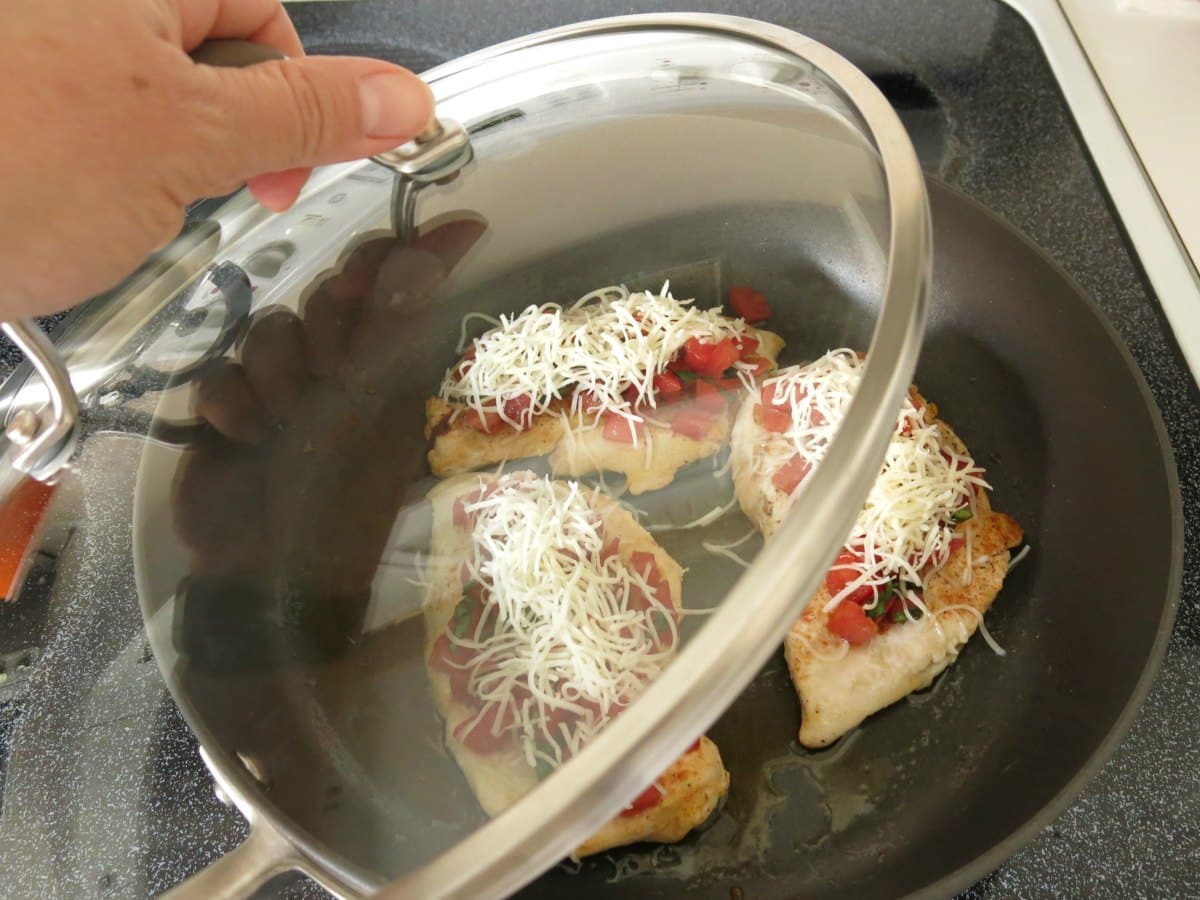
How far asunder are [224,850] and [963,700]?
2.57ft

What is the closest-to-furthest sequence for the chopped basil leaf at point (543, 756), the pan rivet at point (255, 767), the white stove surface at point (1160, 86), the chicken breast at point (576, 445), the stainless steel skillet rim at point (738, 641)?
1. the stainless steel skillet rim at point (738, 641)
2. the chopped basil leaf at point (543, 756)
3. the pan rivet at point (255, 767)
4. the chicken breast at point (576, 445)
5. the white stove surface at point (1160, 86)

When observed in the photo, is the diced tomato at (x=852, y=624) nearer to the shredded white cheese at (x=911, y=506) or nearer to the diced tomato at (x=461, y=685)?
the shredded white cheese at (x=911, y=506)

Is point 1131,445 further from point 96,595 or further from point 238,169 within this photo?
point 96,595

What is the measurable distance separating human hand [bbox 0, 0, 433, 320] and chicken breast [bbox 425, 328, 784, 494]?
1.06 feet

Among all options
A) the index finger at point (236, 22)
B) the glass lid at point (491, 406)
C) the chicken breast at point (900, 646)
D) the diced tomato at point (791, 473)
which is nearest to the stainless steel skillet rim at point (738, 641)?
the glass lid at point (491, 406)

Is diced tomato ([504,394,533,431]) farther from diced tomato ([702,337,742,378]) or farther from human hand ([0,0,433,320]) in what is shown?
human hand ([0,0,433,320])

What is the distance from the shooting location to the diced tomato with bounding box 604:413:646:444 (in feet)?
2.91

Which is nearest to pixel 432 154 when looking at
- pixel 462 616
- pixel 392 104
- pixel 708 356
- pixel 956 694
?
pixel 392 104

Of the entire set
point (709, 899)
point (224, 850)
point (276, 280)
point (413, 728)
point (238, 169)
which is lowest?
point (709, 899)

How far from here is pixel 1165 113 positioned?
4.05 feet

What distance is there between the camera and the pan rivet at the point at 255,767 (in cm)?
73

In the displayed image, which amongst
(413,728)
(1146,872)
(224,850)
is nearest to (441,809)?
(413,728)

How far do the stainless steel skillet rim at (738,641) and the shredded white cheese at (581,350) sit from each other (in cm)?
35

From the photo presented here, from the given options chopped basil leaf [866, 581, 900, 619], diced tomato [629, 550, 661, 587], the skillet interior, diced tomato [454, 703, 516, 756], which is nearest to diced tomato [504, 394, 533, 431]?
the skillet interior
